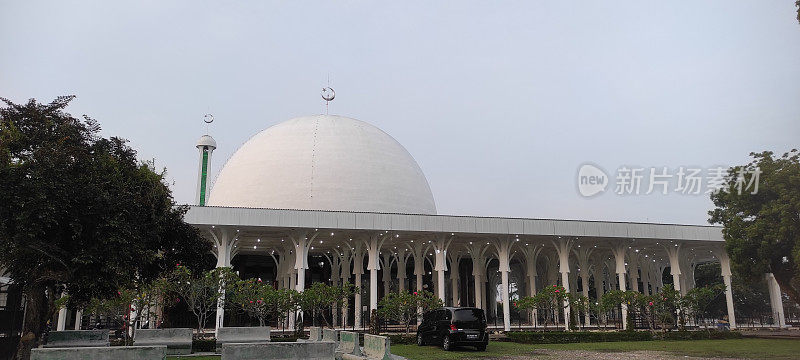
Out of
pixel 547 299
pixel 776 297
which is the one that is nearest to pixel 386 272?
pixel 547 299

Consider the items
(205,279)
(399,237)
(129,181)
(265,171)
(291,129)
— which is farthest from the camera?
(291,129)

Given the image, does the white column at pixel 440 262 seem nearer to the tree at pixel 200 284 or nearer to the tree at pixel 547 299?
the tree at pixel 547 299

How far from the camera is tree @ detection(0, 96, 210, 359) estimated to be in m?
10.9

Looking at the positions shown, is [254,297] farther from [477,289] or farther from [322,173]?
[477,289]

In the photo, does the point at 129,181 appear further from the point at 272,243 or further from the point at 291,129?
the point at 291,129

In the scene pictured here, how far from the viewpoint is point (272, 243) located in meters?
37.9

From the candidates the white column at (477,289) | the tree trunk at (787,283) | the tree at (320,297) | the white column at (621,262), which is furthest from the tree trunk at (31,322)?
the tree trunk at (787,283)

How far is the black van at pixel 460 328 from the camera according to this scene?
20250 millimetres

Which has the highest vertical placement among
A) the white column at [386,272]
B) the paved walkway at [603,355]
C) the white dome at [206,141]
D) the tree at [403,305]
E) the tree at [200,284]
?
the white dome at [206,141]

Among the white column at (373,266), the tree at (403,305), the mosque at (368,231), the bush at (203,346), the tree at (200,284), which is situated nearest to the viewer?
the bush at (203,346)

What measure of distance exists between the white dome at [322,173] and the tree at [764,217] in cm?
2007

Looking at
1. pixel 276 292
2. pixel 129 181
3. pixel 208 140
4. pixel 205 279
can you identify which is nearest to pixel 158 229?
pixel 129 181

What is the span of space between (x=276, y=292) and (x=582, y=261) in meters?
21.2

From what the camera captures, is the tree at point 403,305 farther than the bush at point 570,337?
Result: Yes
